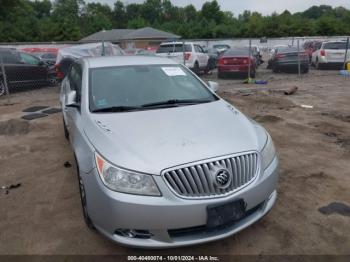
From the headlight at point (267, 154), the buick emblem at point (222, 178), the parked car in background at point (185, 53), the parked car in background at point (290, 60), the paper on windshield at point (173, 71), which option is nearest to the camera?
the buick emblem at point (222, 178)

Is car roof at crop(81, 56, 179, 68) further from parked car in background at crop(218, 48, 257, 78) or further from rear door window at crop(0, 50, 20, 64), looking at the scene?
parked car in background at crop(218, 48, 257, 78)

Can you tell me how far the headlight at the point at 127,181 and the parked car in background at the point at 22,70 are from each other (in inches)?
390

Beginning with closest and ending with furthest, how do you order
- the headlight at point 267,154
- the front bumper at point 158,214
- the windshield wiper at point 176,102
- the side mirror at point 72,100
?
the front bumper at point 158,214 → the headlight at point 267,154 → the windshield wiper at point 176,102 → the side mirror at point 72,100

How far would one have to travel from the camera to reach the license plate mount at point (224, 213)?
2514mm

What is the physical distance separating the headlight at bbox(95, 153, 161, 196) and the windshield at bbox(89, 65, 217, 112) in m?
1.10

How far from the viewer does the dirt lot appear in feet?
9.78

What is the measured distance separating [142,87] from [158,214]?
184cm

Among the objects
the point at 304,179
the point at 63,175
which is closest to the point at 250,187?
the point at 304,179

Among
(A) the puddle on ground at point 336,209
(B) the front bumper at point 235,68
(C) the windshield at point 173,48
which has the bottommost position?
(A) the puddle on ground at point 336,209

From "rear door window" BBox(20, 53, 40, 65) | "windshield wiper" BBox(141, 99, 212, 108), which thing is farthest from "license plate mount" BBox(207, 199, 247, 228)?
"rear door window" BBox(20, 53, 40, 65)

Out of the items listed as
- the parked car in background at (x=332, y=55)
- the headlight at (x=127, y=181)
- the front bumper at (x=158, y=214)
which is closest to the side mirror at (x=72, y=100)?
the front bumper at (x=158, y=214)

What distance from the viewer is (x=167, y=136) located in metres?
2.90

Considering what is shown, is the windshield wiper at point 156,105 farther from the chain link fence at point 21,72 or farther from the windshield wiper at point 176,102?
the chain link fence at point 21,72

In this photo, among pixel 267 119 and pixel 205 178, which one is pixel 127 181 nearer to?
pixel 205 178
